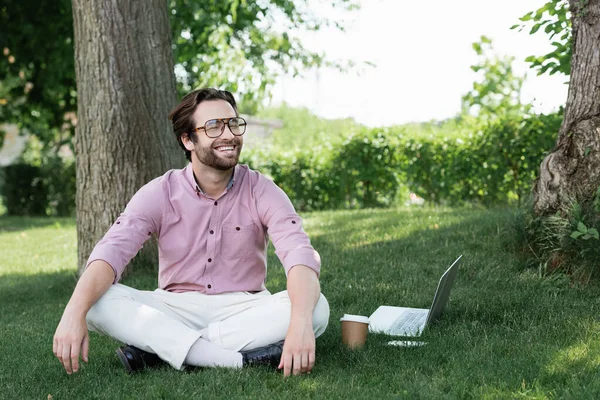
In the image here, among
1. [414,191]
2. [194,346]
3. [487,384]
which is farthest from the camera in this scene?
[414,191]

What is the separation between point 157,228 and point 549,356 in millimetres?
2156

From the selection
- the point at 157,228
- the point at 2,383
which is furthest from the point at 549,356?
the point at 2,383

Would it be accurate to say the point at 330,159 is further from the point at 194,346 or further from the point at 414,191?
the point at 194,346

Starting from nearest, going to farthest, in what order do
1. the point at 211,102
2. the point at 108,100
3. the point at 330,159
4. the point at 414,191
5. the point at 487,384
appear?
the point at 487,384 → the point at 211,102 → the point at 108,100 → the point at 414,191 → the point at 330,159

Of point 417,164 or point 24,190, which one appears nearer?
point 417,164

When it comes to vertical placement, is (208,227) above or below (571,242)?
above

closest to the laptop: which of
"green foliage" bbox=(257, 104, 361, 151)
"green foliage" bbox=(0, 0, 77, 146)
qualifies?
"green foliage" bbox=(0, 0, 77, 146)

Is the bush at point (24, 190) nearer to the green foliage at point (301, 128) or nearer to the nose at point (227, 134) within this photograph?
the green foliage at point (301, 128)

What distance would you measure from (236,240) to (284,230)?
343 millimetres

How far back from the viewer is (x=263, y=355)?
12.3 feet

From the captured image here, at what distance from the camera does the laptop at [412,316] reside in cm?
432

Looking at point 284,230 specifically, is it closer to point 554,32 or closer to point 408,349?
point 408,349

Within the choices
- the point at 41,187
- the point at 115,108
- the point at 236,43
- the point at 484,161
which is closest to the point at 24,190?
the point at 41,187

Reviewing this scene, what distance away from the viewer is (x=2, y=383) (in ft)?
12.6
